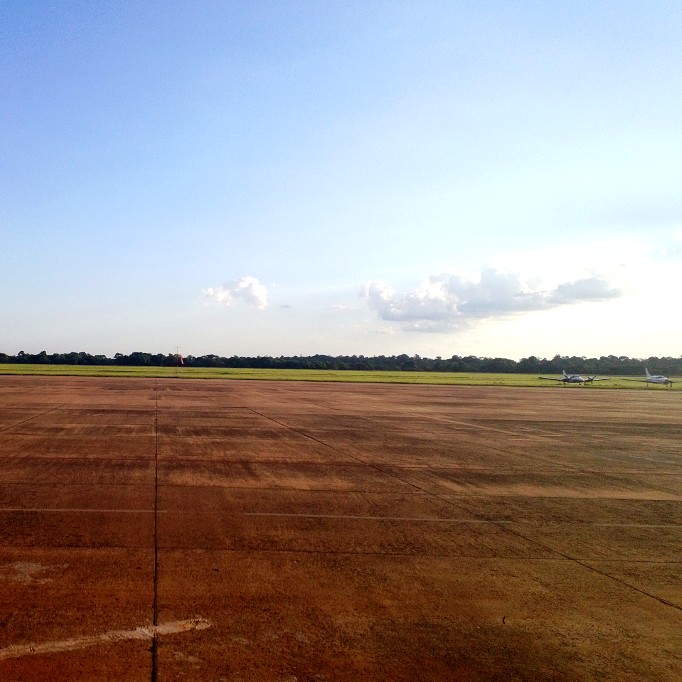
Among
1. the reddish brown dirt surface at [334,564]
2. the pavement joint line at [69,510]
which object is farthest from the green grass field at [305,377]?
the pavement joint line at [69,510]

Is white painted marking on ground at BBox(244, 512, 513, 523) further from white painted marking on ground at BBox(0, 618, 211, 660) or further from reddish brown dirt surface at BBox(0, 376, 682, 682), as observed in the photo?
white painted marking on ground at BBox(0, 618, 211, 660)

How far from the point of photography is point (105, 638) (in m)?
6.10

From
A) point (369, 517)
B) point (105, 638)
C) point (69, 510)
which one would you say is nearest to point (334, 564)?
point (369, 517)

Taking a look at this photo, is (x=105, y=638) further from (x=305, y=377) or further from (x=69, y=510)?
(x=305, y=377)

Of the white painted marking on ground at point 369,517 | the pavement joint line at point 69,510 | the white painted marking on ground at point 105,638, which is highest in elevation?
the pavement joint line at point 69,510

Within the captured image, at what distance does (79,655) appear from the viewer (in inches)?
226

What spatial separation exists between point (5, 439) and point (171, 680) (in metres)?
17.2

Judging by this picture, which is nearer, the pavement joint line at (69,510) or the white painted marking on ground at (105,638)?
the white painted marking on ground at (105,638)

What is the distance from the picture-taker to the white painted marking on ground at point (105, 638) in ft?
18.9

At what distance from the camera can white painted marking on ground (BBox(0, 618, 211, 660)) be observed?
5773 millimetres

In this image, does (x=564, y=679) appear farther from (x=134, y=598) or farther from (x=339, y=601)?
(x=134, y=598)

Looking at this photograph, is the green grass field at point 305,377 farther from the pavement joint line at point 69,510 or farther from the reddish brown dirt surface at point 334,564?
the pavement joint line at point 69,510

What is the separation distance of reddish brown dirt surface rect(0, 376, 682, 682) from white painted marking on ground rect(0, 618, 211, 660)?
3cm

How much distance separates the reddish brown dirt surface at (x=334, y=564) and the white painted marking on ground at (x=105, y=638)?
3cm
